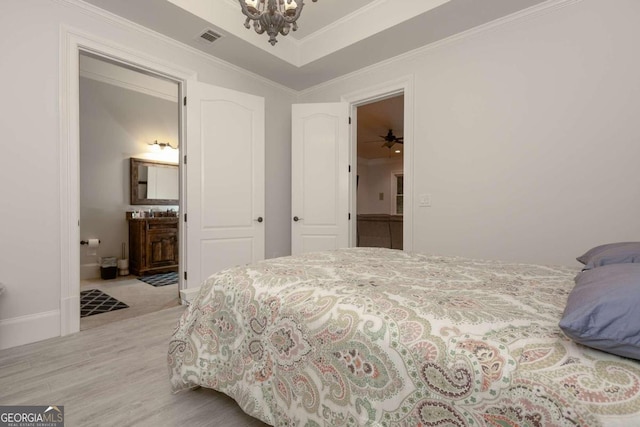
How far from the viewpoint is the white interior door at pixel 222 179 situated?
300cm

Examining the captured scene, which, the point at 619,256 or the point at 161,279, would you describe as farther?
the point at 161,279

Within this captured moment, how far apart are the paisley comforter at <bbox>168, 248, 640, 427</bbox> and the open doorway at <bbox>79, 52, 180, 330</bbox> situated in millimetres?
2935

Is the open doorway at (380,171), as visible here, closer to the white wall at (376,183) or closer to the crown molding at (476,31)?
the white wall at (376,183)

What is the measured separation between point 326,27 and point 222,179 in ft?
6.39

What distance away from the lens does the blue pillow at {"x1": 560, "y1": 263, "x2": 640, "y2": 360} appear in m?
0.62

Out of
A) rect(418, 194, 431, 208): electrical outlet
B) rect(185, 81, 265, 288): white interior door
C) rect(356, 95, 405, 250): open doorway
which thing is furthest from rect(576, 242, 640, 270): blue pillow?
rect(185, 81, 265, 288): white interior door

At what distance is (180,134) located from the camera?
3090mm

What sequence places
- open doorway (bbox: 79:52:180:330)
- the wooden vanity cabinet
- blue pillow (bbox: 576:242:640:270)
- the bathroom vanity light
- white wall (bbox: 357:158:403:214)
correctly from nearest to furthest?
1. blue pillow (bbox: 576:242:640:270)
2. open doorway (bbox: 79:52:180:330)
3. the wooden vanity cabinet
4. the bathroom vanity light
5. white wall (bbox: 357:158:403:214)

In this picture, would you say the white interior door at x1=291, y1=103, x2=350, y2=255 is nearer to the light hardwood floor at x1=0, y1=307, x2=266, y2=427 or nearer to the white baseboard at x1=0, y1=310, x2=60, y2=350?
the light hardwood floor at x1=0, y1=307, x2=266, y2=427

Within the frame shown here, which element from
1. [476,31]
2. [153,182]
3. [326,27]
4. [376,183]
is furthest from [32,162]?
[376,183]

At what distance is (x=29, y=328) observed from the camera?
85.2 inches

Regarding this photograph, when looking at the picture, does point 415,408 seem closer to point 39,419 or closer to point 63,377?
point 39,419

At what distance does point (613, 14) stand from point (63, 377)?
4262mm

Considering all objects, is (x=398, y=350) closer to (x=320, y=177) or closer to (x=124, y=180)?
(x=320, y=177)
